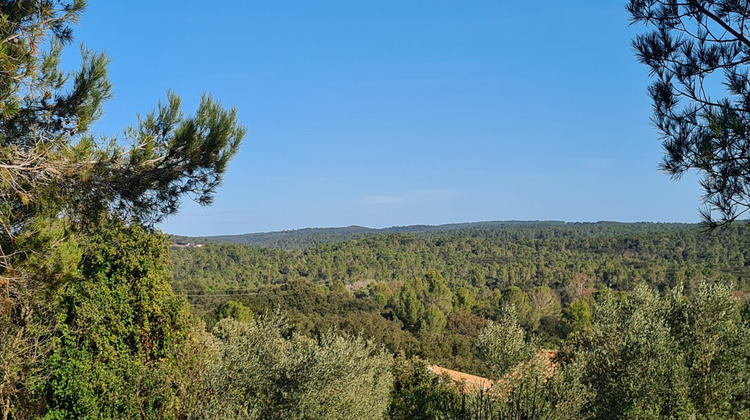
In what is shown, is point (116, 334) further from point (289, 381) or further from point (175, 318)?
point (289, 381)

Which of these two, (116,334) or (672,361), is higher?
(116,334)

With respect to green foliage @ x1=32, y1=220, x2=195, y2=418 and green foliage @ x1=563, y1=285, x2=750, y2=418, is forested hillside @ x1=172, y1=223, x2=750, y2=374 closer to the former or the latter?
green foliage @ x1=563, y1=285, x2=750, y2=418

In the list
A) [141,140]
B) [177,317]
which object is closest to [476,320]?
[177,317]

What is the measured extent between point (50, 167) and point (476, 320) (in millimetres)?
39557

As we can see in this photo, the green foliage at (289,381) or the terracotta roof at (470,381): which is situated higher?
the green foliage at (289,381)

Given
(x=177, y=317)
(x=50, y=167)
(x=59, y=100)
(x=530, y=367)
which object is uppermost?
(x=59, y=100)

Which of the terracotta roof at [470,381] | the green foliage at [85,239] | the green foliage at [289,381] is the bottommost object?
the terracotta roof at [470,381]

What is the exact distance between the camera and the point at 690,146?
527cm

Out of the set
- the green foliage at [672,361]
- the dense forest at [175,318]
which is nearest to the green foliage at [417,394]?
the dense forest at [175,318]

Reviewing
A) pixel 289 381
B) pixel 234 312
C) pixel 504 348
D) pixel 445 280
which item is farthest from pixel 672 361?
pixel 445 280

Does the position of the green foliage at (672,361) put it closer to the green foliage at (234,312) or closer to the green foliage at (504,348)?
the green foliage at (504,348)

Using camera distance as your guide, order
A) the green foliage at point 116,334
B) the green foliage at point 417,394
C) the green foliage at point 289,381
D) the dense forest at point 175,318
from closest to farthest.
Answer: the dense forest at point 175,318
the green foliage at point 116,334
the green foliage at point 289,381
the green foliage at point 417,394

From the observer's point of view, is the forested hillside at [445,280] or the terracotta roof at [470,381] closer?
the terracotta roof at [470,381]

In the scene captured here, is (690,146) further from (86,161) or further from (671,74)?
(86,161)
